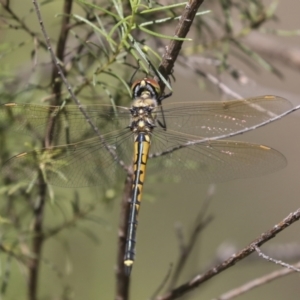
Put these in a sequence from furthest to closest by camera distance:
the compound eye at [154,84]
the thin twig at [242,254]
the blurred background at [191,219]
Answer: the blurred background at [191,219], the compound eye at [154,84], the thin twig at [242,254]

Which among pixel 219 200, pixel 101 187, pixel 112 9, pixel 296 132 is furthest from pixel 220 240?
pixel 112 9

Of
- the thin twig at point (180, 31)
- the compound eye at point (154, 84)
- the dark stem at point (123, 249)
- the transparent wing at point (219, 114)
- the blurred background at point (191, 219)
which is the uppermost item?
the blurred background at point (191, 219)

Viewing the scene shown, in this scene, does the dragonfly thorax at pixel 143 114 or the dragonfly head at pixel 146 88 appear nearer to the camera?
the dragonfly head at pixel 146 88

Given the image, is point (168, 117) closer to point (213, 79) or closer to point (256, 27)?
point (213, 79)

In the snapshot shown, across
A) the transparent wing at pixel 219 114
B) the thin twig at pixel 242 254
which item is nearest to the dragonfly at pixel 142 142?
the transparent wing at pixel 219 114

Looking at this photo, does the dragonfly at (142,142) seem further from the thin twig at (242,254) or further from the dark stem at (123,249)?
the thin twig at (242,254)

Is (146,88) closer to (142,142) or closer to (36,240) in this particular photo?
(142,142)

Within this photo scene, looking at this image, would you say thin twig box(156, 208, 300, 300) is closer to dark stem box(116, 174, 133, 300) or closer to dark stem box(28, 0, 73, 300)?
dark stem box(116, 174, 133, 300)

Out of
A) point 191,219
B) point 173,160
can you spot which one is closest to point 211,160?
point 173,160
